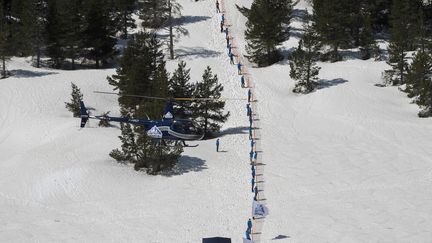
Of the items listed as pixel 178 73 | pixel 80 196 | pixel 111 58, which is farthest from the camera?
pixel 111 58

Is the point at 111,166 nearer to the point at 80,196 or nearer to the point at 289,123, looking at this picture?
the point at 80,196

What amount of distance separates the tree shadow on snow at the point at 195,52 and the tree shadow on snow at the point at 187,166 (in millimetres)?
28462

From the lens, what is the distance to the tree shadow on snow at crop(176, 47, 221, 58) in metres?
73.0

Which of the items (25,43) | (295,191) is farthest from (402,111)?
(25,43)

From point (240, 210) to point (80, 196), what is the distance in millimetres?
11621

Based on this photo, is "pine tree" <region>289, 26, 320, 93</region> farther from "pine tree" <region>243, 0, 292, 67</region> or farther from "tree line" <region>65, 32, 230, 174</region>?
"tree line" <region>65, 32, 230, 174</region>

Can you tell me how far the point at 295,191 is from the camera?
136ft

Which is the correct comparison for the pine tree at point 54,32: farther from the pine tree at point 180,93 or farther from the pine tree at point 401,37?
the pine tree at point 401,37

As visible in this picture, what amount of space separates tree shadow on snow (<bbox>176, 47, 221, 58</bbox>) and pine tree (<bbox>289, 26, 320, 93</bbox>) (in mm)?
13904

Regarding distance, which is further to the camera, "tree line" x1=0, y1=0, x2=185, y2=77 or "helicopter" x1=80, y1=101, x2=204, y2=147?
"tree line" x1=0, y1=0, x2=185, y2=77

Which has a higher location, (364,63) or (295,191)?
(364,63)

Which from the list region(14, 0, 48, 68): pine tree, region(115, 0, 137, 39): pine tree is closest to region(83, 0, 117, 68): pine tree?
region(115, 0, 137, 39): pine tree

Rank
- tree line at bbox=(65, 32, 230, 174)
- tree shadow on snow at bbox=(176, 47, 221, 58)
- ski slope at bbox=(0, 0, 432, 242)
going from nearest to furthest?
ski slope at bbox=(0, 0, 432, 242), tree line at bbox=(65, 32, 230, 174), tree shadow on snow at bbox=(176, 47, 221, 58)

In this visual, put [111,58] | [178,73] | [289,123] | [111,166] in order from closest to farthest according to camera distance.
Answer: [111,166] → [178,73] → [289,123] → [111,58]
